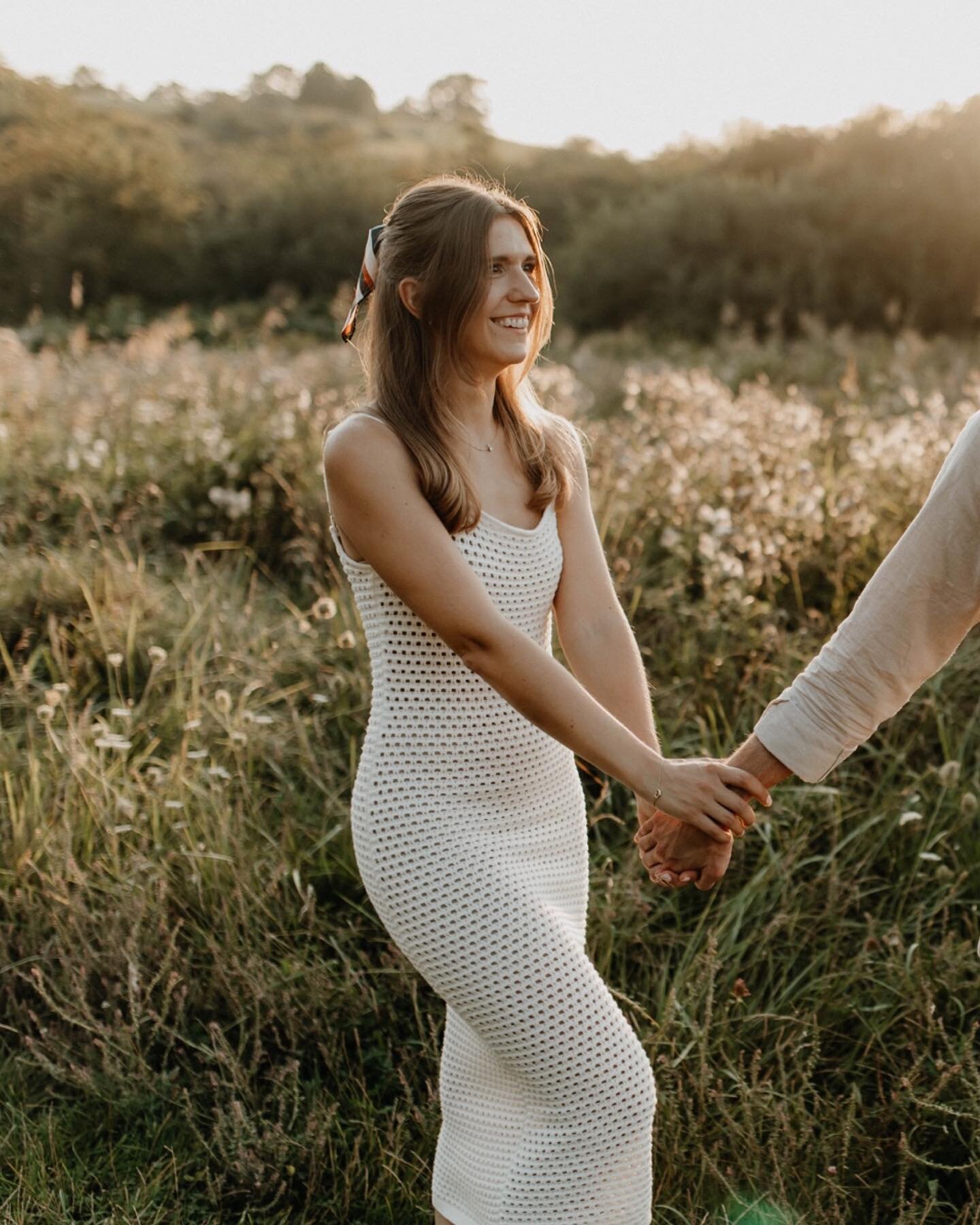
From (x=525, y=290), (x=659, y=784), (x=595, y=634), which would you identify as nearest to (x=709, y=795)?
(x=659, y=784)

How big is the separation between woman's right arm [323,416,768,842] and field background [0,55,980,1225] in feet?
3.23

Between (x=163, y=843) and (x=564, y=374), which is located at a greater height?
(x=564, y=374)

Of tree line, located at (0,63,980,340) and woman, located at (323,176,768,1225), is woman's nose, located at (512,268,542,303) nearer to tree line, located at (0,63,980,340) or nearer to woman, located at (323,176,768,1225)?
woman, located at (323,176,768,1225)

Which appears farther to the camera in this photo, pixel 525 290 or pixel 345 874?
pixel 345 874

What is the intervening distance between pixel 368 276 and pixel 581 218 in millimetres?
23257

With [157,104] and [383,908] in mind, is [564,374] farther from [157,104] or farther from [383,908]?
[157,104]

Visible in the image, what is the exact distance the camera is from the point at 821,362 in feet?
37.6

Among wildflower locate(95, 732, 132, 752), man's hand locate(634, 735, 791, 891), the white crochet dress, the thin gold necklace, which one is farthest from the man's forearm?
wildflower locate(95, 732, 132, 752)

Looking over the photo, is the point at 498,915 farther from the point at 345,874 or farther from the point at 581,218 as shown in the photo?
the point at 581,218

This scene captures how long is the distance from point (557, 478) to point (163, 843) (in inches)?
75.4

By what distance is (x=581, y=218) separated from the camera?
2464cm

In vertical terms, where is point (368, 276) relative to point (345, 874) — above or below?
above

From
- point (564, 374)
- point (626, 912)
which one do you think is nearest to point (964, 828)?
point (626, 912)

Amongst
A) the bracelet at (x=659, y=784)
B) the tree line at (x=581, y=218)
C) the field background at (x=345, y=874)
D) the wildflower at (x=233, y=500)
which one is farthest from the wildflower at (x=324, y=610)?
the tree line at (x=581, y=218)
